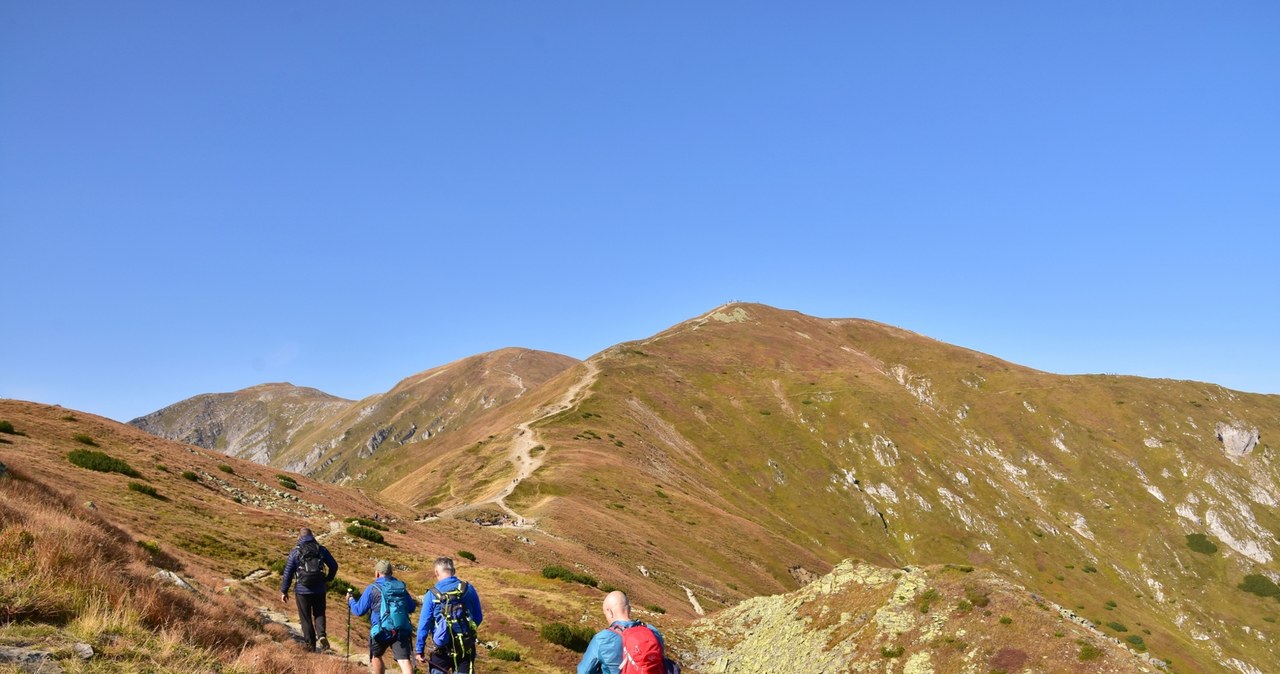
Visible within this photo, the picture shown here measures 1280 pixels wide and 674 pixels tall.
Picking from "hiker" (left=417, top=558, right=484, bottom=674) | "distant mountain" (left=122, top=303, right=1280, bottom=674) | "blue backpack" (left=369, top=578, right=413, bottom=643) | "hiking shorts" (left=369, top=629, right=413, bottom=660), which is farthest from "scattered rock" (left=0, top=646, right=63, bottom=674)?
"distant mountain" (left=122, top=303, right=1280, bottom=674)

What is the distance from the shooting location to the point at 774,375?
6634 inches

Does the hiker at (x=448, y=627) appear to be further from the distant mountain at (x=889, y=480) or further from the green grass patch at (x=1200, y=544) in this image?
the green grass patch at (x=1200, y=544)

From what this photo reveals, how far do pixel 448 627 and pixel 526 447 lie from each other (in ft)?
260

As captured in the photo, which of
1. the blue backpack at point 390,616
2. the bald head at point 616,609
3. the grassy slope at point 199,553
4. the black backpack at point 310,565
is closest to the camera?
the bald head at point 616,609

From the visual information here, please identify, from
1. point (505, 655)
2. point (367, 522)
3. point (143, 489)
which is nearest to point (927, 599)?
point (505, 655)

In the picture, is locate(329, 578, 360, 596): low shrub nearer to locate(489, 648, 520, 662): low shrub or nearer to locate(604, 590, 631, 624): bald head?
locate(489, 648, 520, 662): low shrub

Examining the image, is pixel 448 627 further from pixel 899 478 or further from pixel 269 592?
pixel 899 478

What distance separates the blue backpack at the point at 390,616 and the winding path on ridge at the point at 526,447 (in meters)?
42.1

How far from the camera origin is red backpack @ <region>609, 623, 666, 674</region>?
8.24 meters

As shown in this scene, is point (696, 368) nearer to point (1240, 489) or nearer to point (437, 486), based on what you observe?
point (437, 486)

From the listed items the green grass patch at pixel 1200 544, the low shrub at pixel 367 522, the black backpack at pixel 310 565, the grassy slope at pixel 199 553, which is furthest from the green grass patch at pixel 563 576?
the green grass patch at pixel 1200 544

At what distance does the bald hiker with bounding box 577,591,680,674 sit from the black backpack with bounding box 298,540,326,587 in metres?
10.4

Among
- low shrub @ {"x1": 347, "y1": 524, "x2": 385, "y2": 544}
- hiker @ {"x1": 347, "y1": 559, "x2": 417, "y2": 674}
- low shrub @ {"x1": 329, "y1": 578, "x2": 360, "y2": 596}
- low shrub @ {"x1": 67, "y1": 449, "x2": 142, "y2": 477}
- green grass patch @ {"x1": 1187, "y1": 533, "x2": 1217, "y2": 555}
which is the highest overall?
low shrub @ {"x1": 67, "y1": 449, "x2": 142, "y2": 477}

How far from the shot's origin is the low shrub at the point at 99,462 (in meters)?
30.1
